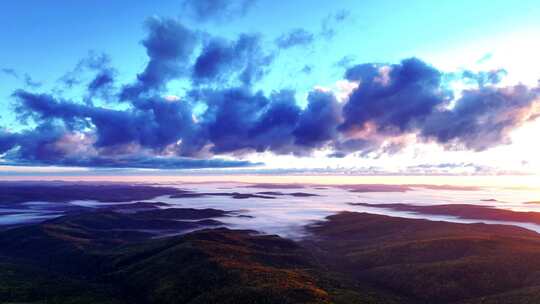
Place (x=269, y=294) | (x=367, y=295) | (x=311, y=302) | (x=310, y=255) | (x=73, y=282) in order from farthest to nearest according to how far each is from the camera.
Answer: (x=310, y=255)
(x=73, y=282)
(x=367, y=295)
(x=269, y=294)
(x=311, y=302)

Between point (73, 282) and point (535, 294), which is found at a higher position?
point (535, 294)

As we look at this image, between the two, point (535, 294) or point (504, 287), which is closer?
point (535, 294)

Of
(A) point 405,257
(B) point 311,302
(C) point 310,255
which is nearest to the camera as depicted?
(B) point 311,302

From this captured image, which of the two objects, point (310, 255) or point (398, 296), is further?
point (310, 255)

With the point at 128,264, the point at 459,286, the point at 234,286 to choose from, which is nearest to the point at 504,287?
the point at 459,286

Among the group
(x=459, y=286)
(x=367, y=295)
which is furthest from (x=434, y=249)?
(x=367, y=295)

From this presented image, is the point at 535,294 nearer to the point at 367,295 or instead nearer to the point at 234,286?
the point at 367,295

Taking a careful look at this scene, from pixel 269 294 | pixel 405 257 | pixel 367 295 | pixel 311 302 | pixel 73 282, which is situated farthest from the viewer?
pixel 405 257

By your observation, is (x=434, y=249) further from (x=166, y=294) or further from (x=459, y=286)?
(x=166, y=294)
